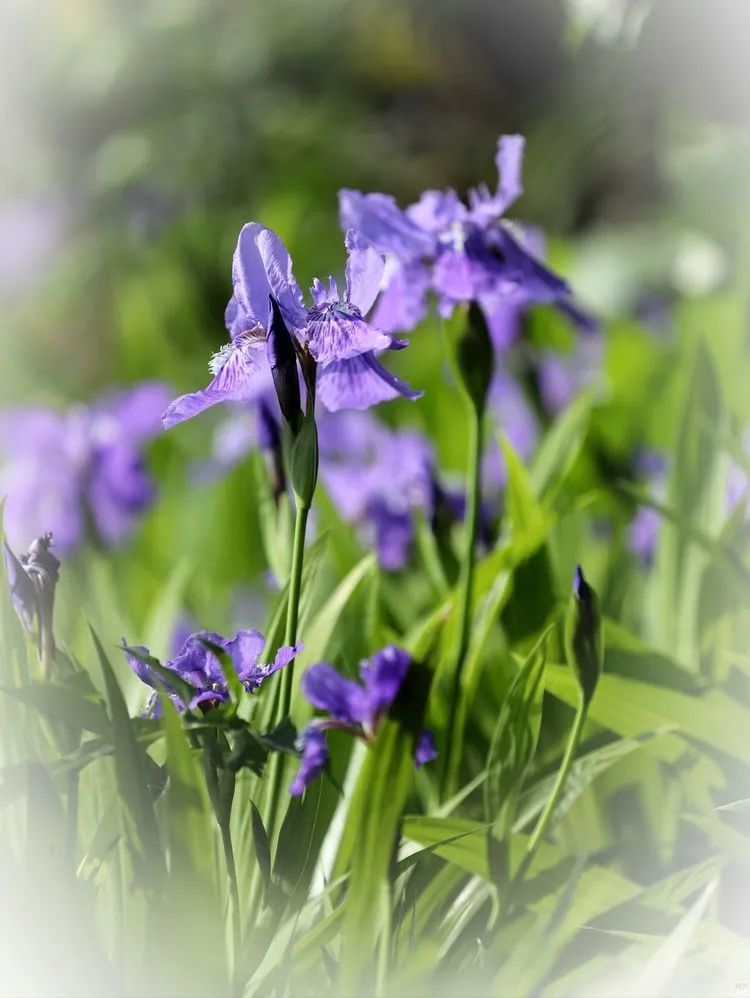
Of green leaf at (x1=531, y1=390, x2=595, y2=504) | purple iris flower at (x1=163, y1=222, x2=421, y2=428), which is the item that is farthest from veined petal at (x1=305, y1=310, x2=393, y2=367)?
green leaf at (x1=531, y1=390, x2=595, y2=504)

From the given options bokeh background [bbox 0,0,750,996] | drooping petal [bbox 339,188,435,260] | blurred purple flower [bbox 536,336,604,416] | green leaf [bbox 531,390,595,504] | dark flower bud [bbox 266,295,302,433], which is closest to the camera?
dark flower bud [bbox 266,295,302,433]

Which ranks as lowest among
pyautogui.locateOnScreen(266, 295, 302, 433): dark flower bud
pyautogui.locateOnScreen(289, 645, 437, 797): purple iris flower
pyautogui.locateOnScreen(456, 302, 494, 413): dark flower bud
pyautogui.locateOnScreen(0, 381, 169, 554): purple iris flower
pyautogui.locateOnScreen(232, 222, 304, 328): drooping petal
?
pyautogui.locateOnScreen(289, 645, 437, 797): purple iris flower

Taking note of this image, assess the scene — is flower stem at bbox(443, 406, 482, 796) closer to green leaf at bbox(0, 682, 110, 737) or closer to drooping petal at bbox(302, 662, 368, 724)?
drooping petal at bbox(302, 662, 368, 724)

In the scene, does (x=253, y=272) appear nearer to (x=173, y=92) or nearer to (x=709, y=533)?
(x=709, y=533)

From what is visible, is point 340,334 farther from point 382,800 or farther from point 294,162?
point 294,162

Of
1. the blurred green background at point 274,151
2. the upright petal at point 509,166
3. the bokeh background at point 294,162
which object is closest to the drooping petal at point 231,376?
the upright petal at point 509,166

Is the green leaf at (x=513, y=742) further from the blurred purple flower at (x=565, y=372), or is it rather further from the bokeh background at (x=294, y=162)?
the bokeh background at (x=294, y=162)
